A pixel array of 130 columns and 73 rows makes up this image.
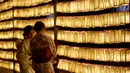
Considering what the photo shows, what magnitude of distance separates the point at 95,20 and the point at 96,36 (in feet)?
1.50

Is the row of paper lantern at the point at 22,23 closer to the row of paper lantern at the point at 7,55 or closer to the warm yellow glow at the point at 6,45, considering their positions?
the warm yellow glow at the point at 6,45

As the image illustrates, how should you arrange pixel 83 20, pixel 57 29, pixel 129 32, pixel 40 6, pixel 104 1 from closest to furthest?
pixel 129 32
pixel 104 1
pixel 83 20
pixel 57 29
pixel 40 6

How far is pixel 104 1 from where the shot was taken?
9.66 m

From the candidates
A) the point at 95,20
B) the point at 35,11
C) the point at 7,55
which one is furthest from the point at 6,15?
the point at 95,20

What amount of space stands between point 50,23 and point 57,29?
51 cm

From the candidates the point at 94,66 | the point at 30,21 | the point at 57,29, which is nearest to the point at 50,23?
the point at 57,29

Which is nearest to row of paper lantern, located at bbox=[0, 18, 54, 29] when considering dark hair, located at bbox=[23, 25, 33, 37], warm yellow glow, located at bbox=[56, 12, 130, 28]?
warm yellow glow, located at bbox=[56, 12, 130, 28]

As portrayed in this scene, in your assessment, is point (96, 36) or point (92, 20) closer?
point (96, 36)

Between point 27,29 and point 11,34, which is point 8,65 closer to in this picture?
point 11,34

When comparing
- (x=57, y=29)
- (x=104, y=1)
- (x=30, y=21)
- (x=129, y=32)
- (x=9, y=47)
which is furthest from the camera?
(x=9, y=47)

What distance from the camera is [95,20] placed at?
32.8 ft

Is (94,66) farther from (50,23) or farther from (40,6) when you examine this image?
(40,6)

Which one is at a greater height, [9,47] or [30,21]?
[30,21]

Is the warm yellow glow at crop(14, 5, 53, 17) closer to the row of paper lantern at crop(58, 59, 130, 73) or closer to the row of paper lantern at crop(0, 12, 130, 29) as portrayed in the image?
the row of paper lantern at crop(0, 12, 130, 29)
